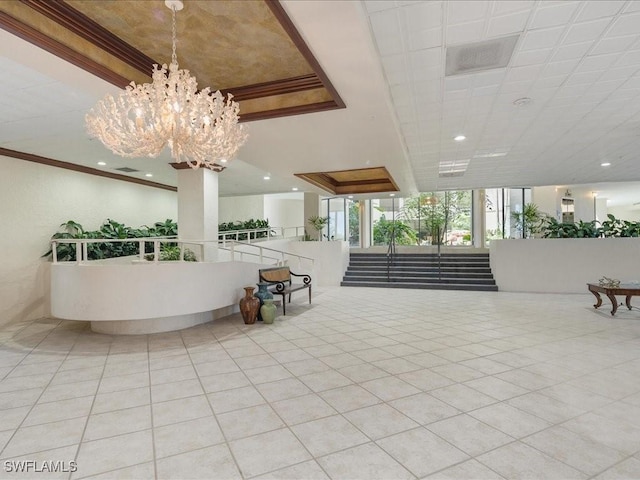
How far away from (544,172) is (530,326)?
213 inches

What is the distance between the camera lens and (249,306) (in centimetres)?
555

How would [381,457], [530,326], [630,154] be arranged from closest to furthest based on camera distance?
[381,457] → [530,326] → [630,154]

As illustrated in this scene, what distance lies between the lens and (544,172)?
877 cm

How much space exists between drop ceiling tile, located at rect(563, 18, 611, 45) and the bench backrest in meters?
5.61

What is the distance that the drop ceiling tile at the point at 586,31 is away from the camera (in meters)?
2.83

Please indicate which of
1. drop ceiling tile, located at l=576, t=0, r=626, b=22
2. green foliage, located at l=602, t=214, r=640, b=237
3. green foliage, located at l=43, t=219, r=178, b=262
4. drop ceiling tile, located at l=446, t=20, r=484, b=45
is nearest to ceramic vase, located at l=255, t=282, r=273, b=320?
green foliage, located at l=43, t=219, r=178, b=262

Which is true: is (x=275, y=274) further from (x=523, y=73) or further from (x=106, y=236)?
(x=523, y=73)

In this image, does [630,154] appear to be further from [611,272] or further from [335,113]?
[335,113]

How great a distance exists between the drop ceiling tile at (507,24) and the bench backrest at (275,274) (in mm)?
5214

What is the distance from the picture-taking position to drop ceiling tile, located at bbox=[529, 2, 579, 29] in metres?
2.62

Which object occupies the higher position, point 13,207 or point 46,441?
point 13,207

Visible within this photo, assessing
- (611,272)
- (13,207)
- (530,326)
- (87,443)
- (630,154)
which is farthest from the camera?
(611,272)

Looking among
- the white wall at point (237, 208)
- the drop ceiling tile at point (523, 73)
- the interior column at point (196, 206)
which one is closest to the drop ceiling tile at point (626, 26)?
the drop ceiling tile at point (523, 73)

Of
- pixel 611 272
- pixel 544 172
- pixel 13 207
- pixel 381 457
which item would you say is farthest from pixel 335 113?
pixel 611 272
